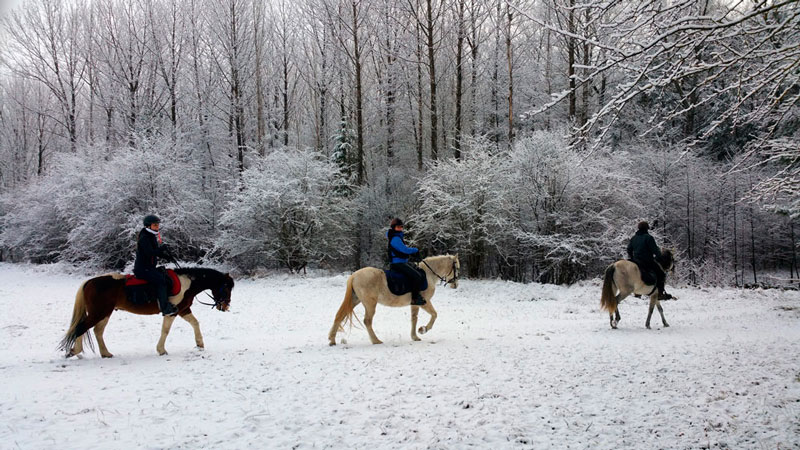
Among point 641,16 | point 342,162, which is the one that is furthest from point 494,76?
point 641,16

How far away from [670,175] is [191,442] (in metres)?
25.7

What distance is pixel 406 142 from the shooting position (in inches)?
1275

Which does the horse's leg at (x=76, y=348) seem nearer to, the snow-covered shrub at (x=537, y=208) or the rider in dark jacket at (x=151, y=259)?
the rider in dark jacket at (x=151, y=259)

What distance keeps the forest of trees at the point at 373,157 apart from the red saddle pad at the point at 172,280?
12475 mm

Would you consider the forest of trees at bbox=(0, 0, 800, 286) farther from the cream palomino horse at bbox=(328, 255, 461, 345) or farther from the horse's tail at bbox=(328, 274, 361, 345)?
the horse's tail at bbox=(328, 274, 361, 345)

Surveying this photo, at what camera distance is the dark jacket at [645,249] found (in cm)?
928

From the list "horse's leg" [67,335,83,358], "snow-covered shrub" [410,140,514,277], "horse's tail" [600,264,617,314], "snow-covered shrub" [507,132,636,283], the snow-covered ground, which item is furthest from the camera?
"snow-covered shrub" [410,140,514,277]

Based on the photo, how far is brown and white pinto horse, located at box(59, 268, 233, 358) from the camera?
681cm

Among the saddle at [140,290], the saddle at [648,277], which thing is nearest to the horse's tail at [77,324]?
the saddle at [140,290]

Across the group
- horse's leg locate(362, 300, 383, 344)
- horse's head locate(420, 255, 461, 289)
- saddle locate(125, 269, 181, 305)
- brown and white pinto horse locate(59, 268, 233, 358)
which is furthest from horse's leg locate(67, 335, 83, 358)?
horse's head locate(420, 255, 461, 289)

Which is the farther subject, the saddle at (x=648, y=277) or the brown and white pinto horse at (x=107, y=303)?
the saddle at (x=648, y=277)

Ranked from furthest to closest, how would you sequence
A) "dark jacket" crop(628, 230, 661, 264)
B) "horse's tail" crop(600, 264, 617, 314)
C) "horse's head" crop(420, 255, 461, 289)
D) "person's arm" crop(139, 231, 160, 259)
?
"dark jacket" crop(628, 230, 661, 264)
"horse's tail" crop(600, 264, 617, 314)
"horse's head" crop(420, 255, 461, 289)
"person's arm" crop(139, 231, 160, 259)

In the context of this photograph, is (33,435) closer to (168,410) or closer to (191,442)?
(168,410)

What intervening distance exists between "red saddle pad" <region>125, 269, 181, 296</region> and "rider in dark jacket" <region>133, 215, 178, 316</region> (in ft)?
0.28
